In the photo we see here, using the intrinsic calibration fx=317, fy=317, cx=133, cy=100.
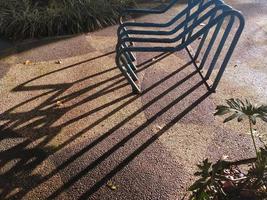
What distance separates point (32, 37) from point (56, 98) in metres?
2.06

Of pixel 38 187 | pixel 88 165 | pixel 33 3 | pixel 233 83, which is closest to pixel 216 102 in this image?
pixel 233 83

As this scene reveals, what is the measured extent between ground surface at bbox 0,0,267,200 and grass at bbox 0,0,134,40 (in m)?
0.56

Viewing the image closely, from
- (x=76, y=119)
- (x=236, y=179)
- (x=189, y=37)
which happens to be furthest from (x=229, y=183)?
(x=189, y=37)

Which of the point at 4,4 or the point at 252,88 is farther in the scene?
the point at 4,4

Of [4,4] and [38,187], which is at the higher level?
[4,4]

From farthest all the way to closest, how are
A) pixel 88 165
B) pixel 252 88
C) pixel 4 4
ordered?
pixel 4 4, pixel 252 88, pixel 88 165

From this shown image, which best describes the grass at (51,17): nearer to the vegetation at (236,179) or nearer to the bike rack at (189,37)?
the bike rack at (189,37)

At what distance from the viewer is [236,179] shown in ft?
7.38

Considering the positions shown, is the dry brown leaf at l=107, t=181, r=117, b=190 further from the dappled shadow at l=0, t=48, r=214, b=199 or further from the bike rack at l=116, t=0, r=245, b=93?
the bike rack at l=116, t=0, r=245, b=93

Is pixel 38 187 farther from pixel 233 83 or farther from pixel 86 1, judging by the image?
pixel 86 1

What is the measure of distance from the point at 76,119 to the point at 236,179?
2082 millimetres

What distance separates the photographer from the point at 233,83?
4.43m

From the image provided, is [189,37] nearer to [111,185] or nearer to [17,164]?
[111,185]

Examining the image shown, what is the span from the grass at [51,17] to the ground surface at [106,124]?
1.83 ft
